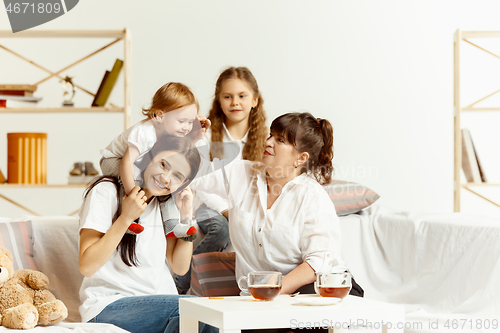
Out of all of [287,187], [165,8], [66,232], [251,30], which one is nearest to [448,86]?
[251,30]

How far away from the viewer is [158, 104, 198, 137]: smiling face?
1100 millimetres

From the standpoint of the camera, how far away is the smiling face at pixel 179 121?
110 cm

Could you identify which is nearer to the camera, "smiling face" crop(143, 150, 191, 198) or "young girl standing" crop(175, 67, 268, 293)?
"smiling face" crop(143, 150, 191, 198)

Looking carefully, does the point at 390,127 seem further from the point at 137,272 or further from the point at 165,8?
the point at 137,272

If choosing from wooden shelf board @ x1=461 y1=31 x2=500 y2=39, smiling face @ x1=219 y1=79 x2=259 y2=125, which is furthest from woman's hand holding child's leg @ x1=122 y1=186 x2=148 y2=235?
wooden shelf board @ x1=461 y1=31 x2=500 y2=39

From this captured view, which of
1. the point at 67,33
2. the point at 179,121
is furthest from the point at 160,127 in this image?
the point at 67,33

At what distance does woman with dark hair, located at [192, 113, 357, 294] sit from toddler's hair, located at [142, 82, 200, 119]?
20cm

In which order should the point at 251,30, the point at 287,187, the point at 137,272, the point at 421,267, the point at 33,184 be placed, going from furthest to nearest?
the point at 251,30
the point at 33,184
the point at 421,267
the point at 287,187
the point at 137,272

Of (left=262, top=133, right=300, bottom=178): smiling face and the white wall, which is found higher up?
the white wall

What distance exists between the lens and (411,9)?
8.64 ft

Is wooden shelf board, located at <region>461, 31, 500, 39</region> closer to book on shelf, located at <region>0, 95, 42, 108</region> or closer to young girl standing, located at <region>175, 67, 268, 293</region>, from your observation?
young girl standing, located at <region>175, 67, 268, 293</region>

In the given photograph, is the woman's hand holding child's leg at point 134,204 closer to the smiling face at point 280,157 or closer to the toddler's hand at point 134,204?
the toddler's hand at point 134,204

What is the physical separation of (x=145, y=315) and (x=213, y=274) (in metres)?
0.44

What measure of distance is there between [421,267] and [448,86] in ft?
4.06
